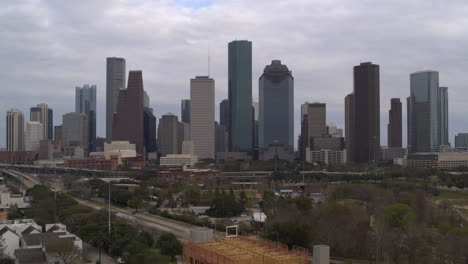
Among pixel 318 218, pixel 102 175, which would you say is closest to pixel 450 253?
pixel 318 218

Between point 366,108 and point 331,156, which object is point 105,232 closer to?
point 331,156

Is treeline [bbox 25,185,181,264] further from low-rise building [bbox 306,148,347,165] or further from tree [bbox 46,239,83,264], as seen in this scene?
low-rise building [bbox 306,148,347,165]

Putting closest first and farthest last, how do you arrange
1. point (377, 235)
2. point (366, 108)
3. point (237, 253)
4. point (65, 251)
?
point (237, 253)
point (65, 251)
point (377, 235)
point (366, 108)

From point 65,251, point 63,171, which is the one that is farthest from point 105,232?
point 63,171

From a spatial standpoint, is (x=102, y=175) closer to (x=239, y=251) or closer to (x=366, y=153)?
(x=366, y=153)

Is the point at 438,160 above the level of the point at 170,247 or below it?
above

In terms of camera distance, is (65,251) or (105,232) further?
(105,232)
